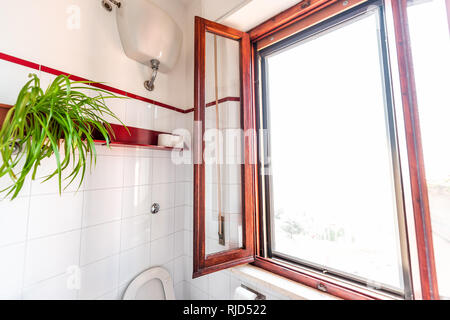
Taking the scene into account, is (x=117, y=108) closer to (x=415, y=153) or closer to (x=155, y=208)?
(x=155, y=208)

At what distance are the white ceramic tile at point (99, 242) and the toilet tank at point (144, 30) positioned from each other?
961 mm

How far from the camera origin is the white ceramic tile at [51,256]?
729 millimetres

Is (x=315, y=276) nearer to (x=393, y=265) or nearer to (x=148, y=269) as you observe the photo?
(x=393, y=265)

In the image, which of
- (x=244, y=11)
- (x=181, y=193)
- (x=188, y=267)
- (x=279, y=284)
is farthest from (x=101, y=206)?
(x=244, y=11)

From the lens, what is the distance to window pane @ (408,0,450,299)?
24.6 inches

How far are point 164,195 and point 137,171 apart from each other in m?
0.24

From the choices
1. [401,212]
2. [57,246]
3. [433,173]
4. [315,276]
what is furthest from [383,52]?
[57,246]

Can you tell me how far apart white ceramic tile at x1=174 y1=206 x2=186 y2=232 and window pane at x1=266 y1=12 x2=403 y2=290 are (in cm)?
65

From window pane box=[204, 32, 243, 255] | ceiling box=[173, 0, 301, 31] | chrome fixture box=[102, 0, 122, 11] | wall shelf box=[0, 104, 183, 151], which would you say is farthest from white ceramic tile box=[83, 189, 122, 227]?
ceiling box=[173, 0, 301, 31]

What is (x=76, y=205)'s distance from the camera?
0.85 metres

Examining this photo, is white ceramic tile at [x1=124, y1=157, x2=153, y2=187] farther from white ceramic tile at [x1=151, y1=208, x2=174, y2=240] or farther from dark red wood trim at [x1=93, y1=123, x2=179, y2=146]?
white ceramic tile at [x1=151, y1=208, x2=174, y2=240]

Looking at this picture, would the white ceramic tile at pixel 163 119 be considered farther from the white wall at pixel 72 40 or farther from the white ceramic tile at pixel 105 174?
the white ceramic tile at pixel 105 174

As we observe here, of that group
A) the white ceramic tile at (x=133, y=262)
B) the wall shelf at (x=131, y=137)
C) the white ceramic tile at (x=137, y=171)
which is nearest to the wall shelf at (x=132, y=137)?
the wall shelf at (x=131, y=137)

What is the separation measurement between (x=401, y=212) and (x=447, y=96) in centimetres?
45
